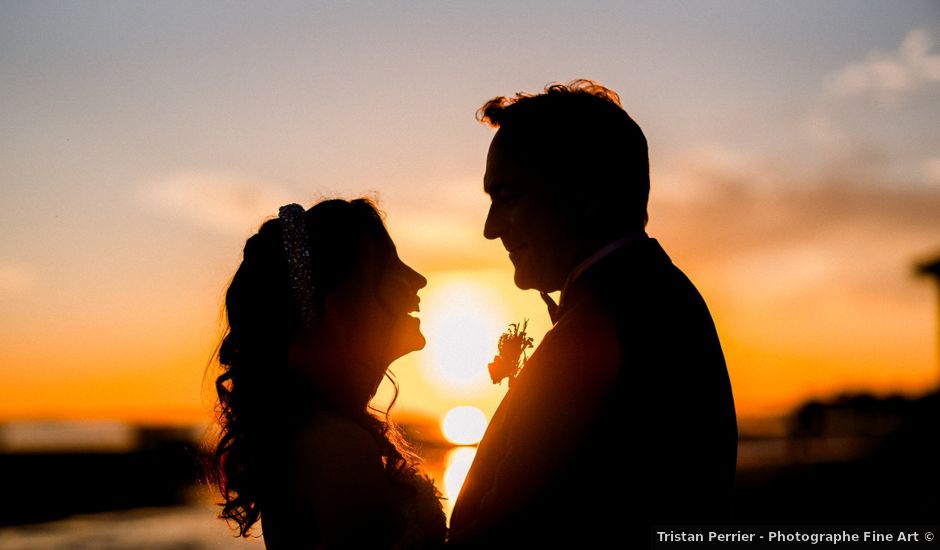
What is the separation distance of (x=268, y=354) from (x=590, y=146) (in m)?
1.93

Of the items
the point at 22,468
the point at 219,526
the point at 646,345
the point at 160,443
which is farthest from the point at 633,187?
the point at 160,443

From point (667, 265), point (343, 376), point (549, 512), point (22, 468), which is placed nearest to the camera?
point (549, 512)

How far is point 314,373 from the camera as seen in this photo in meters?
4.62

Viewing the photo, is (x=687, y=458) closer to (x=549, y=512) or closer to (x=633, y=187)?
(x=549, y=512)

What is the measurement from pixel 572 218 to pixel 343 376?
148 cm

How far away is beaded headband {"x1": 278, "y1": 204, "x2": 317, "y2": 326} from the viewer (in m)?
4.64

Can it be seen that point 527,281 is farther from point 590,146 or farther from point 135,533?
point 135,533

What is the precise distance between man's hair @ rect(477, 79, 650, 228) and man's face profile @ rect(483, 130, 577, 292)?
57 mm

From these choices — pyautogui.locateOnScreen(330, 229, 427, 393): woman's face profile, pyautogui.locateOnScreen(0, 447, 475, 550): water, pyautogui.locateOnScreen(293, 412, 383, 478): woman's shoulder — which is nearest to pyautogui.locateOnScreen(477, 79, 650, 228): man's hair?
pyautogui.locateOnScreen(330, 229, 427, 393): woman's face profile

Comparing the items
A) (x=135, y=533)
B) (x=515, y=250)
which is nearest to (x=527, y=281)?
(x=515, y=250)

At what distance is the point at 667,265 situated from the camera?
3.73 meters

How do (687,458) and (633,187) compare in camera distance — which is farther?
(633,187)

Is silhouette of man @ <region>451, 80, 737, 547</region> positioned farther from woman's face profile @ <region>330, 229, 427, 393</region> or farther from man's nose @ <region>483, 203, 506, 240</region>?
woman's face profile @ <region>330, 229, 427, 393</region>

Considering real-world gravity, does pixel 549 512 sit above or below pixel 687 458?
below
